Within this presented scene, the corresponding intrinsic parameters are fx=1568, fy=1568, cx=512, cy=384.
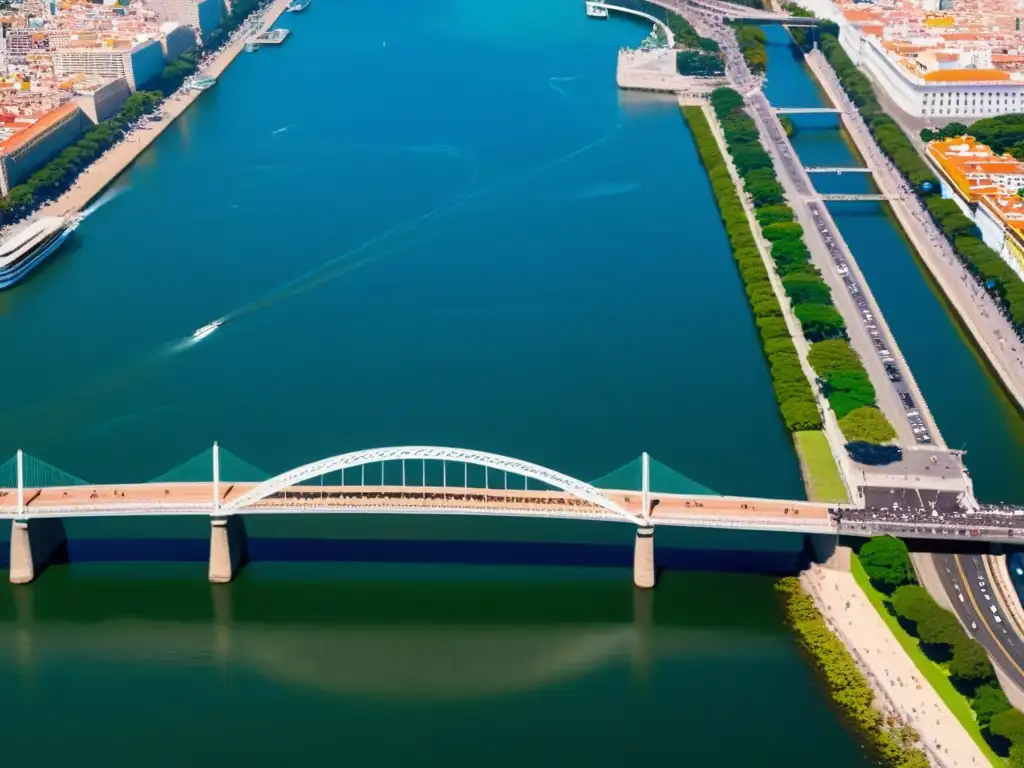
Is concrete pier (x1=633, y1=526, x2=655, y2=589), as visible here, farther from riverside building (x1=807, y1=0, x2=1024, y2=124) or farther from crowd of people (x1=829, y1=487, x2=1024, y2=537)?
riverside building (x1=807, y1=0, x2=1024, y2=124)

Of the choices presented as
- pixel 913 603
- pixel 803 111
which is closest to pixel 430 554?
pixel 913 603

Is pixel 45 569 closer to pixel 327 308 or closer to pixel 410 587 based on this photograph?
pixel 410 587

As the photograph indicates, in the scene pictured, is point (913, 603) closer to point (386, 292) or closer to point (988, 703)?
point (988, 703)

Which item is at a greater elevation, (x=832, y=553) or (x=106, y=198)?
(x=106, y=198)

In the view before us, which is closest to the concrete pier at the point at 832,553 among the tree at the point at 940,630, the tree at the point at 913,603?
the tree at the point at 913,603

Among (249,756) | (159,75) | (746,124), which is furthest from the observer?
(159,75)

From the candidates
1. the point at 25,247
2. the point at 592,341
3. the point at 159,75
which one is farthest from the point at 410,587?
the point at 159,75
